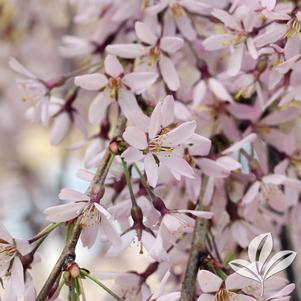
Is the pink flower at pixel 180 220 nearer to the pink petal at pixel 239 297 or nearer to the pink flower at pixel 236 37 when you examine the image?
the pink petal at pixel 239 297

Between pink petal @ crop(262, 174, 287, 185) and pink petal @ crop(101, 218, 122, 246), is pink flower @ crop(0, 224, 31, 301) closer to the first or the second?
pink petal @ crop(101, 218, 122, 246)

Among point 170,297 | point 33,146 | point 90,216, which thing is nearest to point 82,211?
point 90,216

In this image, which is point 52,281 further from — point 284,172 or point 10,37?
point 10,37

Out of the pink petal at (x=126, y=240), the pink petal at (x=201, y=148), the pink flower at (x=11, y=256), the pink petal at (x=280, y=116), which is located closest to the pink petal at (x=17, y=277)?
Result: the pink flower at (x=11, y=256)

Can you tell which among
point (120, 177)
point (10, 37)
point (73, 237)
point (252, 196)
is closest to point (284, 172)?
point (252, 196)

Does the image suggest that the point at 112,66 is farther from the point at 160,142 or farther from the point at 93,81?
the point at 160,142

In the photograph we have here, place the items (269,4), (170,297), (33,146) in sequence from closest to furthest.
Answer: (170,297)
(269,4)
(33,146)

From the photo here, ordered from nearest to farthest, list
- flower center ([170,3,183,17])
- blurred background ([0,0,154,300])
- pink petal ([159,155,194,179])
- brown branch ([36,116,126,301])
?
1. brown branch ([36,116,126,301])
2. pink petal ([159,155,194,179])
3. flower center ([170,3,183,17])
4. blurred background ([0,0,154,300])

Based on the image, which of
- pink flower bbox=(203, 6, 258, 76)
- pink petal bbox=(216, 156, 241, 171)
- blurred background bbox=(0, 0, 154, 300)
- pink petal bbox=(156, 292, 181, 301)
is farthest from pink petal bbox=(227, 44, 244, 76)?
blurred background bbox=(0, 0, 154, 300)
